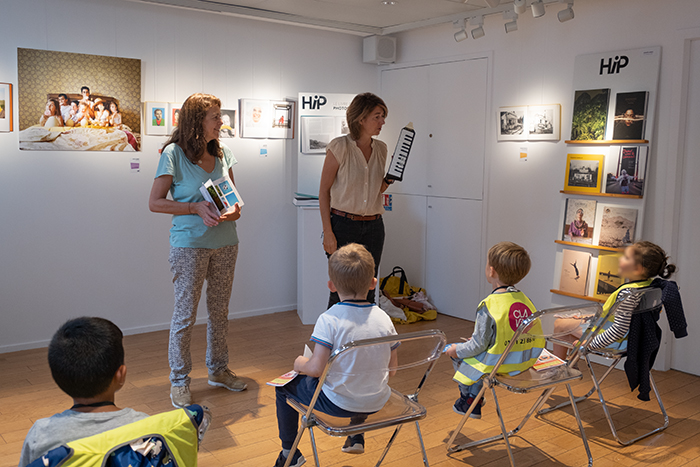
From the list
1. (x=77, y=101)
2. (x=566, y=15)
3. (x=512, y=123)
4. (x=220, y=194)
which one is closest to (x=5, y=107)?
(x=77, y=101)

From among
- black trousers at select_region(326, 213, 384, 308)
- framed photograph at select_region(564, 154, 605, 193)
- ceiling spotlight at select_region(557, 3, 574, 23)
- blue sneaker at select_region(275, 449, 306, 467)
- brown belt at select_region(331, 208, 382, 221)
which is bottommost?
blue sneaker at select_region(275, 449, 306, 467)

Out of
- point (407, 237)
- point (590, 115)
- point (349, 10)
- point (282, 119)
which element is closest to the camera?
point (590, 115)

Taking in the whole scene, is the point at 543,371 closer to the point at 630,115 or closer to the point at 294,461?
the point at 294,461

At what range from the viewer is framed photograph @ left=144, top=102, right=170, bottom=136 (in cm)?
495

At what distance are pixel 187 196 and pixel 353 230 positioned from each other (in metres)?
0.98

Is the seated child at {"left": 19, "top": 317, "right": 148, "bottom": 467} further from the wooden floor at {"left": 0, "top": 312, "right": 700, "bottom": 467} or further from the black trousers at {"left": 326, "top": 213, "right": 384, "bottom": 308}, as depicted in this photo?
the black trousers at {"left": 326, "top": 213, "right": 384, "bottom": 308}

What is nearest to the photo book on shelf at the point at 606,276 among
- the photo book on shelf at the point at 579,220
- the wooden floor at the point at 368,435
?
the photo book on shelf at the point at 579,220

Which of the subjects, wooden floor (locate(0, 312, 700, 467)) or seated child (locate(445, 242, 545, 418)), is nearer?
seated child (locate(445, 242, 545, 418))

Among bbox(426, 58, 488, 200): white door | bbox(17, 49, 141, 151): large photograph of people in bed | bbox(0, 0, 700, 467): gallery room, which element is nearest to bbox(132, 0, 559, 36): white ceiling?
bbox(0, 0, 700, 467): gallery room

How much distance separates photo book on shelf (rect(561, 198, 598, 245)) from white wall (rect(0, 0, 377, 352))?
248 cm

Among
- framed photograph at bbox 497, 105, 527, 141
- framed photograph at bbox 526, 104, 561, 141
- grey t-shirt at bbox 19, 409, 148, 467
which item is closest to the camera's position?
grey t-shirt at bbox 19, 409, 148, 467

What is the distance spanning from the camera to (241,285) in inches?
223

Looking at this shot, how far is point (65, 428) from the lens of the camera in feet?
4.80

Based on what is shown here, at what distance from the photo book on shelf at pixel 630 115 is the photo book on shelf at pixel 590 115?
0.09 meters
